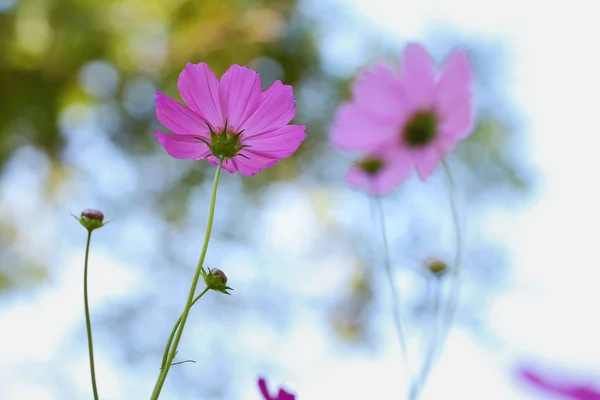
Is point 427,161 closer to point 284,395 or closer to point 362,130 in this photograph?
→ point 362,130

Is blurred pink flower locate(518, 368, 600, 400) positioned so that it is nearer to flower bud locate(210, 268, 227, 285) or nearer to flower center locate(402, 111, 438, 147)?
flower bud locate(210, 268, 227, 285)

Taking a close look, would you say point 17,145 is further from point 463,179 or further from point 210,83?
point 210,83

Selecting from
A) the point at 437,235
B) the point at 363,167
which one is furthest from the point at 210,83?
the point at 437,235

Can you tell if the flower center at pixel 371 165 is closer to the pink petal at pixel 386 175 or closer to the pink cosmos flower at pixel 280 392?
the pink petal at pixel 386 175

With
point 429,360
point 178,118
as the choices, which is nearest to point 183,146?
point 178,118

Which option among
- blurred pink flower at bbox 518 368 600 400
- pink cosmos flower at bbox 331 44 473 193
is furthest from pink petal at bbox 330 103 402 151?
blurred pink flower at bbox 518 368 600 400
